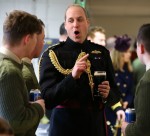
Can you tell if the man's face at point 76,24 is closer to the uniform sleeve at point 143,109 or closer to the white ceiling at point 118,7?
the uniform sleeve at point 143,109

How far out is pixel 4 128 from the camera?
1286 mm

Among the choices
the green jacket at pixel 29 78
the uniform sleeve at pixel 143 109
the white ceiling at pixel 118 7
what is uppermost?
the white ceiling at pixel 118 7

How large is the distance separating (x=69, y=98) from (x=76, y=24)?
0.49 m

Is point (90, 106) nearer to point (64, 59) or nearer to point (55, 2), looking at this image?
point (64, 59)

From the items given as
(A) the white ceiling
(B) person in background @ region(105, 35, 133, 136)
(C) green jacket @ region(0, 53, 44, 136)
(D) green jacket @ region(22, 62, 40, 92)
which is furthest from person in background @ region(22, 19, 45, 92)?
(A) the white ceiling

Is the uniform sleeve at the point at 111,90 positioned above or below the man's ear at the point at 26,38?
below

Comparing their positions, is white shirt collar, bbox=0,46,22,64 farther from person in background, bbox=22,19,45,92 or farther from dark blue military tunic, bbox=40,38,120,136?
dark blue military tunic, bbox=40,38,120,136

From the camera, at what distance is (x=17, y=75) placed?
169 centimetres

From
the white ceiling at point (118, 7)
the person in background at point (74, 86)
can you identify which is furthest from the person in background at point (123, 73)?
the white ceiling at point (118, 7)

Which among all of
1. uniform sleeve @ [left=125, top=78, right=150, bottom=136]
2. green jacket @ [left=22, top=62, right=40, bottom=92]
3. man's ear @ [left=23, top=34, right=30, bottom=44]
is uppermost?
man's ear @ [left=23, top=34, right=30, bottom=44]

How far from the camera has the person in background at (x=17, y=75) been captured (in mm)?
1658

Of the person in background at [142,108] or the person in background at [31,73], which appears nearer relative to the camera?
the person in background at [142,108]

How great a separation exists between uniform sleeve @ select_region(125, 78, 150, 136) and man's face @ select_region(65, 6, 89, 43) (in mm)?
674

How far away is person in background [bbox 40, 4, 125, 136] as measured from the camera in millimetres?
2178
